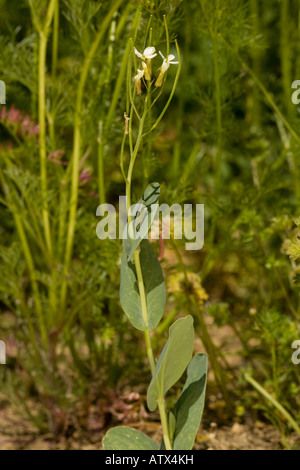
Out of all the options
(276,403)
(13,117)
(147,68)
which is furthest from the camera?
(13,117)

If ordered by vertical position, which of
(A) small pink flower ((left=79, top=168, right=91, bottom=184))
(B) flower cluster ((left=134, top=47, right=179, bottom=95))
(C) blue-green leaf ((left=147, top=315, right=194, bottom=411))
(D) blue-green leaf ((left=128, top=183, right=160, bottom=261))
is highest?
(B) flower cluster ((left=134, top=47, right=179, bottom=95))

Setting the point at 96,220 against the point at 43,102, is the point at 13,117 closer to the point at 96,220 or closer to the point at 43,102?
the point at 43,102

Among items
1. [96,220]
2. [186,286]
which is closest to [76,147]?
[96,220]

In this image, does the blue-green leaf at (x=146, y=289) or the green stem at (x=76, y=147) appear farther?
the green stem at (x=76, y=147)

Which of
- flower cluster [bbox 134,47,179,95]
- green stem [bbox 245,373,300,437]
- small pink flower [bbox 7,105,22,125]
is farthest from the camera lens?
small pink flower [bbox 7,105,22,125]

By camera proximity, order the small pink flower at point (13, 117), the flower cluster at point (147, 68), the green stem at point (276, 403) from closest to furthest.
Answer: the flower cluster at point (147, 68), the green stem at point (276, 403), the small pink flower at point (13, 117)

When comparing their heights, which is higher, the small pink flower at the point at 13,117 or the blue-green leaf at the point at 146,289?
the small pink flower at the point at 13,117

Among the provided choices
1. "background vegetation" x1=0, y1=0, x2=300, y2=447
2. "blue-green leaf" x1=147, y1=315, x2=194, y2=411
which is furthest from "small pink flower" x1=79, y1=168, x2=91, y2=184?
"blue-green leaf" x1=147, y1=315, x2=194, y2=411

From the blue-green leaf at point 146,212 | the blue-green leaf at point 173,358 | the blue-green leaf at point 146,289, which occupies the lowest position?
the blue-green leaf at point 173,358

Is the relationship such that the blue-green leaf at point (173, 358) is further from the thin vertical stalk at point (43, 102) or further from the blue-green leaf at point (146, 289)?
the thin vertical stalk at point (43, 102)

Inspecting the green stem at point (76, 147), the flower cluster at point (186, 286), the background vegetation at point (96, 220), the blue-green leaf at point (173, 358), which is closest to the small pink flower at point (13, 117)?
the background vegetation at point (96, 220)

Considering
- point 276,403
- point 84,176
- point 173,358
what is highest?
point 84,176

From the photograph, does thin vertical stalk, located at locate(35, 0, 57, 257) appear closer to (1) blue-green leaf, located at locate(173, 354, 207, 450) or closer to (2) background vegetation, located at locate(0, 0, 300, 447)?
(2) background vegetation, located at locate(0, 0, 300, 447)

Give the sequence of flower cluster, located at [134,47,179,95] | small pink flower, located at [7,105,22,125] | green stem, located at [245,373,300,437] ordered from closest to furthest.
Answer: flower cluster, located at [134,47,179,95] → green stem, located at [245,373,300,437] → small pink flower, located at [7,105,22,125]
